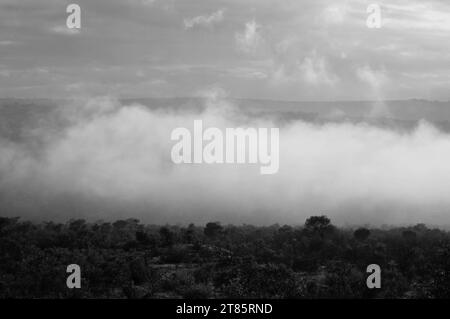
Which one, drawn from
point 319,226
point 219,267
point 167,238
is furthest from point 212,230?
point 219,267

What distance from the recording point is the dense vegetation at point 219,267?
66.1ft

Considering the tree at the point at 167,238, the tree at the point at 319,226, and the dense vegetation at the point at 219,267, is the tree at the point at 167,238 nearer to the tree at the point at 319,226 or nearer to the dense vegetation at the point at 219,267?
the dense vegetation at the point at 219,267

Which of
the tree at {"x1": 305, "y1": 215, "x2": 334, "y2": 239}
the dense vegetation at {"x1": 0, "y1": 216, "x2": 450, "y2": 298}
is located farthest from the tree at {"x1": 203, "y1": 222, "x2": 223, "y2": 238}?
the tree at {"x1": 305, "y1": 215, "x2": 334, "y2": 239}

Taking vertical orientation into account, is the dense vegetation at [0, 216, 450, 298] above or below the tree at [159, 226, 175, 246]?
below

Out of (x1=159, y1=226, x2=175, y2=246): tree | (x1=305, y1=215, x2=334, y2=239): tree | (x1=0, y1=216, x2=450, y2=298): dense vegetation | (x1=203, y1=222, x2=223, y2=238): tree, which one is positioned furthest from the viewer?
(x1=203, y1=222, x2=223, y2=238): tree

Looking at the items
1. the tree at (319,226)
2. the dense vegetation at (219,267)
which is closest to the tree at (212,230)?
the dense vegetation at (219,267)

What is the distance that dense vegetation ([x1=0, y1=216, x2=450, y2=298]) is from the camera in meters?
20.1

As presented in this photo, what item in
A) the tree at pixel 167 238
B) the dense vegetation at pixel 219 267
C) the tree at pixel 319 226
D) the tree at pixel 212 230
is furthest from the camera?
the tree at pixel 212 230

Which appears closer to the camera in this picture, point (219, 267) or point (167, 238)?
point (219, 267)

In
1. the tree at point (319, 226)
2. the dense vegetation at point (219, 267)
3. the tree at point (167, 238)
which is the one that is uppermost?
the tree at point (319, 226)

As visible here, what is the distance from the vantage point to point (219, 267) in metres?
23.2

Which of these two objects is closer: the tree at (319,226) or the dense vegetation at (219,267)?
the dense vegetation at (219,267)

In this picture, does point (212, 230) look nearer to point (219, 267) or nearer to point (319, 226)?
point (319, 226)

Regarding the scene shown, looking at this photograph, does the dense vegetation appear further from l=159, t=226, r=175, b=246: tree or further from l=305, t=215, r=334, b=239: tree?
l=305, t=215, r=334, b=239: tree
